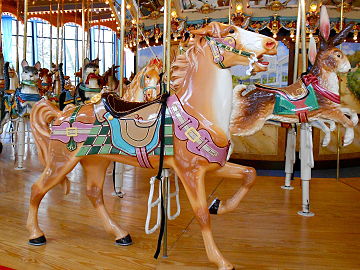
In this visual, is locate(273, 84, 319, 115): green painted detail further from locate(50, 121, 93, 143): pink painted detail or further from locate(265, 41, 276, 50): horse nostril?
locate(50, 121, 93, 143): pink painted detail

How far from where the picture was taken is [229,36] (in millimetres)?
2260

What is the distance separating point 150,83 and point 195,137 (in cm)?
165

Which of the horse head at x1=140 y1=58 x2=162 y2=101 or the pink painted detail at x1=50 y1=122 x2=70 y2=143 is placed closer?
the pink painted detail at x1=50 y1=122 x2=70 y2=143

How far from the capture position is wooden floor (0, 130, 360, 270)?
2540 mm

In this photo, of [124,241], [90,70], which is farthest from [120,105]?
[90,70]

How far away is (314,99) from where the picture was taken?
3.58 meters

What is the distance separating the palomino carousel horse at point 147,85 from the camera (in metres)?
3.80

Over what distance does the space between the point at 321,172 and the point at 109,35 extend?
1512cm

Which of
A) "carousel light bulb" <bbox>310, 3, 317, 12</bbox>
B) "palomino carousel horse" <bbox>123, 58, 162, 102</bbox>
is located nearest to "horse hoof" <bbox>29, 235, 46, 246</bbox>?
"palomino carousel horse" <bbox>123, 58, 162, 102</bbox>

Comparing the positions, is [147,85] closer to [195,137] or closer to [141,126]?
[141,126]

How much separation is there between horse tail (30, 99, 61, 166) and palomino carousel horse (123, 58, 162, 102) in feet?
3.75

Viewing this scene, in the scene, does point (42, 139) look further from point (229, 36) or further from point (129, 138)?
point (229, 36)

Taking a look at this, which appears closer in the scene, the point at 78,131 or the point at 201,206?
the point at 201,206

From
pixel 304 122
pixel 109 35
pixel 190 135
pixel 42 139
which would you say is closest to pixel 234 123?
pixel 304 122
